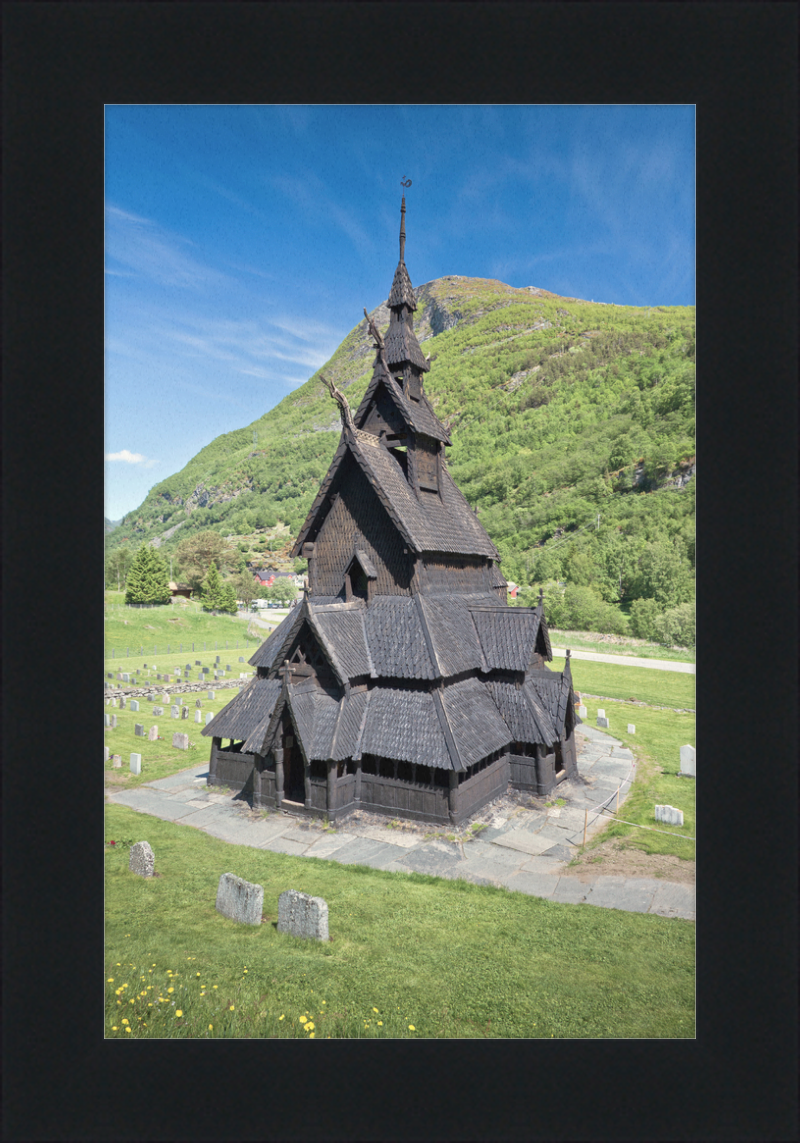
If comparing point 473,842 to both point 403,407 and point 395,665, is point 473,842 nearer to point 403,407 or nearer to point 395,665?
point 395,665

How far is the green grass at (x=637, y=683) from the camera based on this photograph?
28.0 m

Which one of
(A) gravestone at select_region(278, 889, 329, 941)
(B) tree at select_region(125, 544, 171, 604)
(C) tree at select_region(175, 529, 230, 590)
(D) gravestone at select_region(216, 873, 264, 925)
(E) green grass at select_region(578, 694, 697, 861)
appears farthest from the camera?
(C) tree at select_region(175, 529, 230, 590)

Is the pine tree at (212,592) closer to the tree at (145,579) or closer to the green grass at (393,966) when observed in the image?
the tree at (145,579)

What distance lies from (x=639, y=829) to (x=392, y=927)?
7771 mm

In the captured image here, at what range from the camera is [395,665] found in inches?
546

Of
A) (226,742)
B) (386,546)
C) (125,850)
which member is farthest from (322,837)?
(226,742)

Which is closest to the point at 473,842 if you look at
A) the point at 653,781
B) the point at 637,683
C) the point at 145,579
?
the point at 653,781

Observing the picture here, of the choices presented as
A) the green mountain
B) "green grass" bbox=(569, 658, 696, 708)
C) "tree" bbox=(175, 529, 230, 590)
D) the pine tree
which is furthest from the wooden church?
"tree" bbox=(175, 529, 230, 590)

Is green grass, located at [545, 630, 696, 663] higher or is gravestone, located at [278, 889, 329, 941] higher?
gravestone, located at [278, 889, 329, 941]

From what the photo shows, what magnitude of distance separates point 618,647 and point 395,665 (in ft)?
103

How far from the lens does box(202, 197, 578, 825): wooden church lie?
1305cm

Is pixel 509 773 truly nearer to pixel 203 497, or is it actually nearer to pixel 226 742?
pixel 226 742

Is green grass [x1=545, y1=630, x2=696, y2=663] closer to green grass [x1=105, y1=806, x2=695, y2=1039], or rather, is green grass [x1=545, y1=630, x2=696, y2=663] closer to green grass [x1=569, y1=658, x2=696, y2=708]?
green grass [x1=569, y1=658, x2=696, y2=708]

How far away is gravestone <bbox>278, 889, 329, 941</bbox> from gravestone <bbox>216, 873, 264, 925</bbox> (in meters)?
0.39
